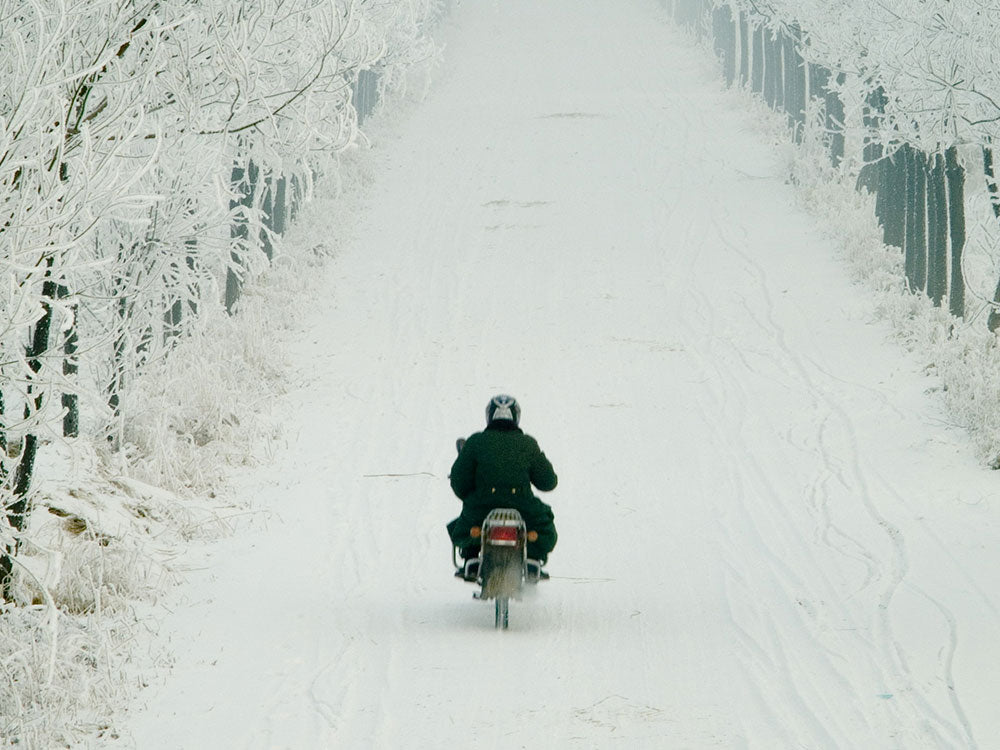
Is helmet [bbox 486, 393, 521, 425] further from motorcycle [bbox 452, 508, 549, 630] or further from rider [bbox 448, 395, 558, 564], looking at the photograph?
motorcycle [bbox 452, 508, 549, 630]

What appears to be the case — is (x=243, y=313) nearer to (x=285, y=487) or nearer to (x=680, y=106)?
(x=285, y=487)

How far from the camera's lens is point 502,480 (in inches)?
325

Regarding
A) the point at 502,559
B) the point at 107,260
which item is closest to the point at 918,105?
the point at 502,559

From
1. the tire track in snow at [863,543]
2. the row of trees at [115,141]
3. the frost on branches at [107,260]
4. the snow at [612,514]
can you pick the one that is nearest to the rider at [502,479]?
the snow at [612,514]

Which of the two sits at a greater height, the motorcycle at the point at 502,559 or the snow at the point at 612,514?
the motorcycle at the point at 502,559

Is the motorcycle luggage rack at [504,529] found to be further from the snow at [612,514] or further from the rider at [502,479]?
the snow at [612,514]

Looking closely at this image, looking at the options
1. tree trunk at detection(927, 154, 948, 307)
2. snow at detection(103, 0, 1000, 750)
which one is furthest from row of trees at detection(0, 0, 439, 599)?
tree trunk at detection(927, 154, 948, 307)

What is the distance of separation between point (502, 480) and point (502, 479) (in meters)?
0.01

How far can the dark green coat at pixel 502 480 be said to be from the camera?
8289 millimetres

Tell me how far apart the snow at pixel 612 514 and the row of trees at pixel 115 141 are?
2041mm

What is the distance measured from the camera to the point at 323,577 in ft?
31.3

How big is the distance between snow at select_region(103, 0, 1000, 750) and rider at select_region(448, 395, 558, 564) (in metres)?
0.64

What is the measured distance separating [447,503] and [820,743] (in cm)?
654

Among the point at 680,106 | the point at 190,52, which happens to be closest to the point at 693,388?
the point at 190,52
